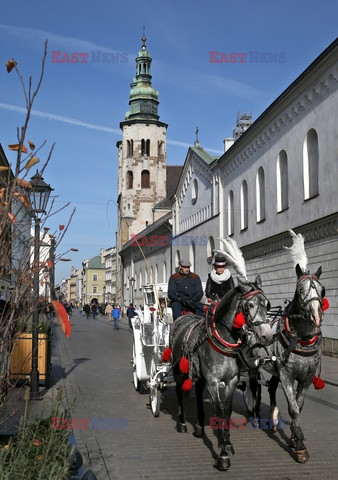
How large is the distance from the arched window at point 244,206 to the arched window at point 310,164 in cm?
705

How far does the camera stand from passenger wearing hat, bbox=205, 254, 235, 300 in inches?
339

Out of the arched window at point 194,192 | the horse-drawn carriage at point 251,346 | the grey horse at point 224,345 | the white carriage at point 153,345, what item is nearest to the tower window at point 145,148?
the arched window at point 194,192

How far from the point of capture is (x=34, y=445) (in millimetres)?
4156

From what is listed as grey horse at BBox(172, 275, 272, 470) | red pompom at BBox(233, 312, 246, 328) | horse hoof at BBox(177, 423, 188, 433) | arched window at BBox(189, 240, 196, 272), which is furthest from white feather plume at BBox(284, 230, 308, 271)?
arched window at BBox(189, 240, 196, 272)

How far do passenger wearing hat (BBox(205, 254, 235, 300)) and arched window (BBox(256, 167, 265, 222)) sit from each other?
16.8 meters

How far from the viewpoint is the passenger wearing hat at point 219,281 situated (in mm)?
8617

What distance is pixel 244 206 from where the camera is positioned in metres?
28.1

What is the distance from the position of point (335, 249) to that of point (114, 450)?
12745 millimetres

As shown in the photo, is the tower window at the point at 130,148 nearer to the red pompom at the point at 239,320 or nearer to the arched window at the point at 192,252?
the arched window at the point at 192,252

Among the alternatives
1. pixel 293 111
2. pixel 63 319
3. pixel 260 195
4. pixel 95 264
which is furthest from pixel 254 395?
pixel 95 264

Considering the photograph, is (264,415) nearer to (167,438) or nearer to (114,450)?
(167,438)

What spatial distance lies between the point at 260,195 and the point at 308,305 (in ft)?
64.4

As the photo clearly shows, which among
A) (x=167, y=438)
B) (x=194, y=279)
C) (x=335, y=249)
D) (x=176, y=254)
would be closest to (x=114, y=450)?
(x=167, y=438)

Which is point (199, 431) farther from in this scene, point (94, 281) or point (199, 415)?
point (94, 281)
